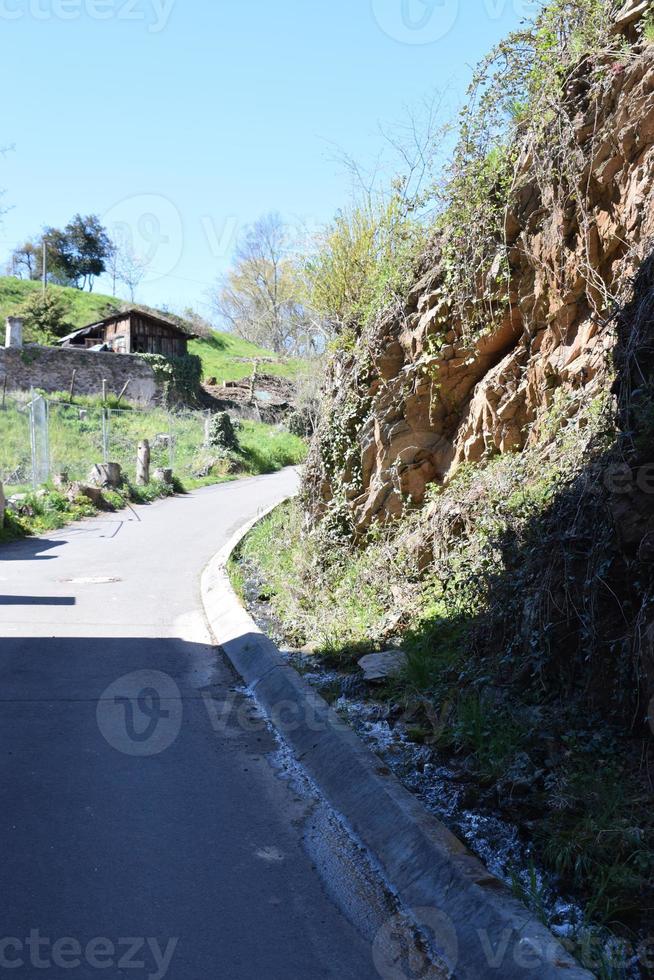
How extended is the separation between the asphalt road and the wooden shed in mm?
45687

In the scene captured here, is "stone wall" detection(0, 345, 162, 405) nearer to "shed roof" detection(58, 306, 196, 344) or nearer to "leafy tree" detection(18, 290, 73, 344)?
"shed roof" detection(58, 306, 196, 344)

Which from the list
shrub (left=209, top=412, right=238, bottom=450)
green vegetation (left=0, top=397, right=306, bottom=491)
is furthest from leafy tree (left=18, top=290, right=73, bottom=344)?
shrub (left=209, top=412, right=238, bottom=450)

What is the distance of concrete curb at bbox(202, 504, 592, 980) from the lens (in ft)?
9.43

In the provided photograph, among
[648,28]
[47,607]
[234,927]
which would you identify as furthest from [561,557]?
[47,607]

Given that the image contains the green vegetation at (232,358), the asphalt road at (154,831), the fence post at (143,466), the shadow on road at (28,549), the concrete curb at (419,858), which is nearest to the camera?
the concrete curb at (419,858)

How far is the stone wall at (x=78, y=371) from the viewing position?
147 ft

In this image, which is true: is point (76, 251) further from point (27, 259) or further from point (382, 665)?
point (382, 665)

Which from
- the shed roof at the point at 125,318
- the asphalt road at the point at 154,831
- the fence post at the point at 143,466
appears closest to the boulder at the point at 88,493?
the fence post at the point at 143,466

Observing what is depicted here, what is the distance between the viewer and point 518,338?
8297 mm

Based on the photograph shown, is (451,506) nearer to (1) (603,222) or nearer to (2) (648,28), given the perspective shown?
(1) (603,222)

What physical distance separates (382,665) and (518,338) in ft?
12.2

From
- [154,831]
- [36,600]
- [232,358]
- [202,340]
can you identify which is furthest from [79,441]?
[202,340]

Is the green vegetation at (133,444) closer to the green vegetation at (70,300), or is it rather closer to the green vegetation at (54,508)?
the green vegetation at (54,508)

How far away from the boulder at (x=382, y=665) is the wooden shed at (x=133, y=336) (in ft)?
155
